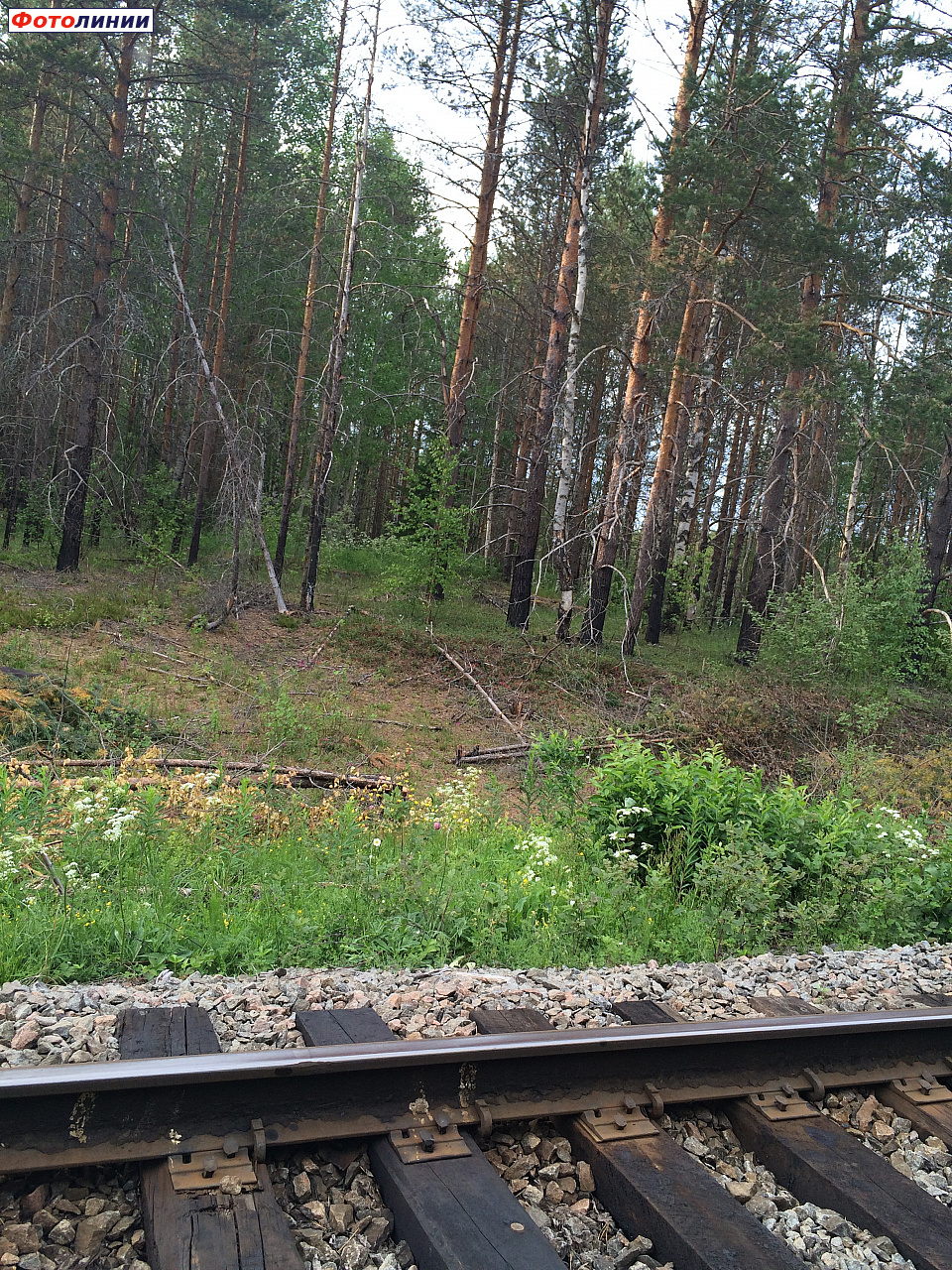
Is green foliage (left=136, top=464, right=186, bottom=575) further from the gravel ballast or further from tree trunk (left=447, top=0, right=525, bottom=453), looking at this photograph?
the gravel ballast

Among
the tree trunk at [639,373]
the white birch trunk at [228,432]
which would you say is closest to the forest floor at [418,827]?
the white birch trunk at [228,432]

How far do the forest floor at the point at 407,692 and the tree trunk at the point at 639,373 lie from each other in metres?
1.32

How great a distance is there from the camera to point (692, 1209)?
2703mm

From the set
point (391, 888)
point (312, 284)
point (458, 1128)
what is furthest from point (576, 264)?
point (458, 1128)

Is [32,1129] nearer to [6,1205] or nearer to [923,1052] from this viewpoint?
[6,1205]

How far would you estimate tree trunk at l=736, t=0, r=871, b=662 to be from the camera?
1781 cm

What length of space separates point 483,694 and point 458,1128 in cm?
1199

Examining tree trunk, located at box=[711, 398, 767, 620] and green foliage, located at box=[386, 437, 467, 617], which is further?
tree trunk, located at box=[711, 398, 767, 620]

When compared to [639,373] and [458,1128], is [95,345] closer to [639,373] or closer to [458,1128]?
[639,373]

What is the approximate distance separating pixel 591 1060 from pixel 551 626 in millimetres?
18966

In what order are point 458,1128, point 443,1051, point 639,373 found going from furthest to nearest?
point 639,373, point 443,1051, point 458,1128

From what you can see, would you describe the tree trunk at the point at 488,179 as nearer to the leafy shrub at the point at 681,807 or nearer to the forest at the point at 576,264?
the forest at the point at 576,264

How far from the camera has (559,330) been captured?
19.4 m

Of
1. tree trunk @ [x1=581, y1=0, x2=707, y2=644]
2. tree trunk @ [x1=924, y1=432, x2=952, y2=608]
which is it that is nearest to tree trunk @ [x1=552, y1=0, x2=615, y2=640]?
tree trunk @ [x1=581, y1=0, x2=707, y2=644]
